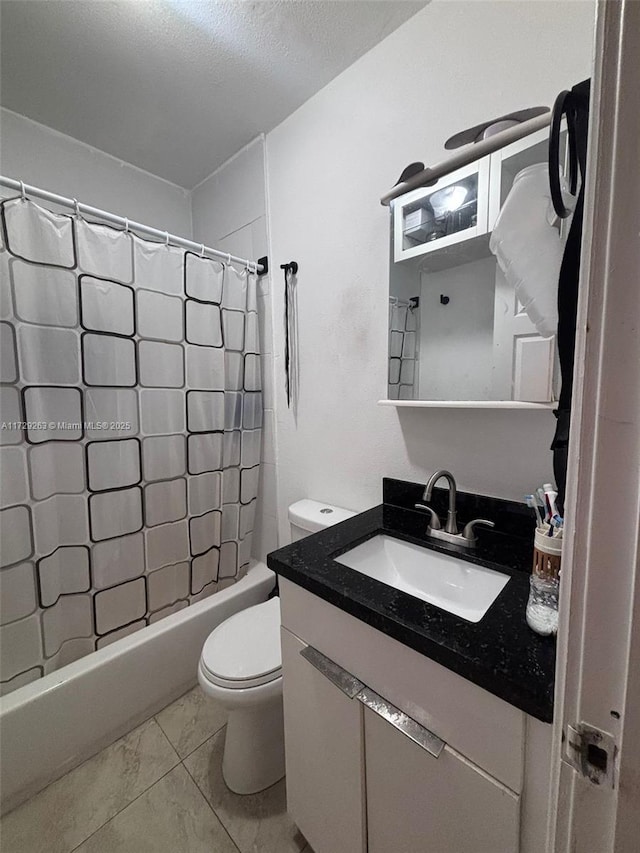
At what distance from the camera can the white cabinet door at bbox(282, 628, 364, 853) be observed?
0.74 metres

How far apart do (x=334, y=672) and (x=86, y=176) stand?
2284 mm

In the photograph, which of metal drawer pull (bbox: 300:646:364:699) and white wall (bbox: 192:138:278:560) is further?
white wall (bbox: 192:138:278:560)

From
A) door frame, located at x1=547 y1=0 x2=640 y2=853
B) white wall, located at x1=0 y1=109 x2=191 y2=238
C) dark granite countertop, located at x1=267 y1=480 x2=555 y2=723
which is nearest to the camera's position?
door frame, located at x1=547 y1=0 x2=640 y2=853

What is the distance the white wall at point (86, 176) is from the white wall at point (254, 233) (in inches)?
7.7

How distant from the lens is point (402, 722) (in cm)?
64

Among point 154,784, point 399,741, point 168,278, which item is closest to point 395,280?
point 168,278

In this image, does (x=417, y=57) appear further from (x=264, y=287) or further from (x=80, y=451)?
(x=80, y=451)

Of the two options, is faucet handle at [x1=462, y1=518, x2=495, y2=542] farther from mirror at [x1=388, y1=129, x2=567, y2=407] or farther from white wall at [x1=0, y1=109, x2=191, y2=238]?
white wall at [x1=0, y1=109, x2=191, y2=238]

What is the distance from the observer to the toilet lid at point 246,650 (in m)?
1.02

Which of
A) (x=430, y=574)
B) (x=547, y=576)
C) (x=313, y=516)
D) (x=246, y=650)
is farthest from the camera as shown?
(x=313, y=516)

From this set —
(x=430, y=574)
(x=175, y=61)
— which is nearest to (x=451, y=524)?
(x=430, y=574)

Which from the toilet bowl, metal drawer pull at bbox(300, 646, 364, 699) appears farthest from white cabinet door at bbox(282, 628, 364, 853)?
the toilet bowl

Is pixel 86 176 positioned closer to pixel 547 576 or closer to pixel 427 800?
pixel 547 576

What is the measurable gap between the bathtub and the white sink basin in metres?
0.90
